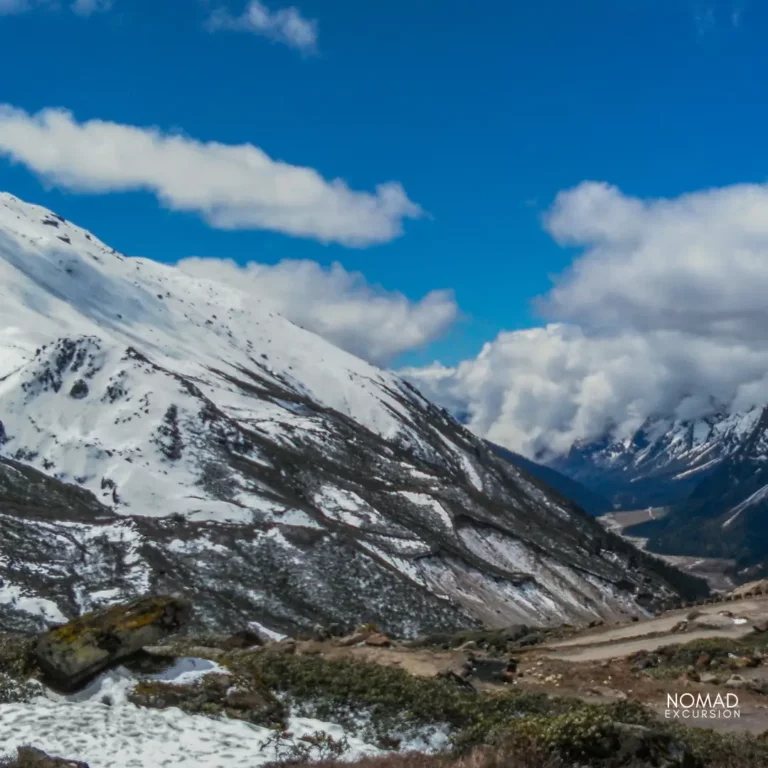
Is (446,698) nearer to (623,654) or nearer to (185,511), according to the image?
(623,654)

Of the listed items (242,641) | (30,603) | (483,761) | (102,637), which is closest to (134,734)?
(102,637)

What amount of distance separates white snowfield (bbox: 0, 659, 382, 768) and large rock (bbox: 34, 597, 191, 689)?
28.8 inches

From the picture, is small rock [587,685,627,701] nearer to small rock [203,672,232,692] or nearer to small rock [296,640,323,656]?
small rock [296,640,323,656]

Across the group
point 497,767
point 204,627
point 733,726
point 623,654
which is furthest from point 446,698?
point 204,627

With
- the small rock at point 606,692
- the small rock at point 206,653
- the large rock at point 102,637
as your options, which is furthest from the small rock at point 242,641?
the small rock at point 606,692

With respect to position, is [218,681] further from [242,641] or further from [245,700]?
[242,641]

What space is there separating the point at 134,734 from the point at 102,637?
451 cm

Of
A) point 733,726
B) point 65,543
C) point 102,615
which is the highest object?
point 65,543

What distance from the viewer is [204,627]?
113 meters

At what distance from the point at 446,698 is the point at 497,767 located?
7070 mm

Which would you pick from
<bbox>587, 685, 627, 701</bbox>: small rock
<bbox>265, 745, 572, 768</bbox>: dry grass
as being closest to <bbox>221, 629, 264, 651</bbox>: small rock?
<bbox>587, 685, 627, 701</bbox>: small rock

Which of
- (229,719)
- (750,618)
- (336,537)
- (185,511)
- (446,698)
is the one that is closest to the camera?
(229,719)

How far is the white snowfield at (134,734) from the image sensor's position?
55.9 feet

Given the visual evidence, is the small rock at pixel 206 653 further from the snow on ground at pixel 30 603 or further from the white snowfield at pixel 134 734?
the snow on ground at pixel 30 603
